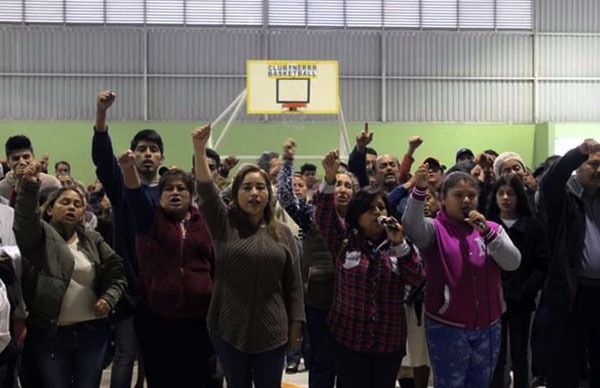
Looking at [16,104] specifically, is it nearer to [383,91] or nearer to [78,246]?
[383,91]

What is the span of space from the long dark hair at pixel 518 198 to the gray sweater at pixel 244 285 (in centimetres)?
196

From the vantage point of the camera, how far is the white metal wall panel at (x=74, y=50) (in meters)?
21.8

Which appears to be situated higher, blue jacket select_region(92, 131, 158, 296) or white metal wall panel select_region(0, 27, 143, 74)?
white metal wall panel select_region(0, 27, 143, 74)

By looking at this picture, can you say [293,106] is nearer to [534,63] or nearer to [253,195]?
[534,63]

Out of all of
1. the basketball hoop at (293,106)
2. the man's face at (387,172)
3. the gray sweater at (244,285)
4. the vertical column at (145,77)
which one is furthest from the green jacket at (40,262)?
the vertical column at (145,77)

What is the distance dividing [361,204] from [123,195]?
1553mm

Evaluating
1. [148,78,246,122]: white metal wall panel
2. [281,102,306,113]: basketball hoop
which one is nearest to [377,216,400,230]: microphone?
[281,102,306,113]: basketball hoop

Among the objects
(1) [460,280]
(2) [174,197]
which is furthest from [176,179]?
(1) [460,280]

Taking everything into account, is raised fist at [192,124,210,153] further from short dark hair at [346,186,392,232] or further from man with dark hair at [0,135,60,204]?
man with dark hair at [0,135,60,204]

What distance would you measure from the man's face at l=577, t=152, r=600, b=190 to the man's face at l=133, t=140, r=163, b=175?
2954mm

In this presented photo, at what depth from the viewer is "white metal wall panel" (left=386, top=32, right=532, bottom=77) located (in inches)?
886

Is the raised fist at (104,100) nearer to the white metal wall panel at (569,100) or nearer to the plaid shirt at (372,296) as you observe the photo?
the plaid shirt at (372,296)

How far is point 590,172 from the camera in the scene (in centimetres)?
585

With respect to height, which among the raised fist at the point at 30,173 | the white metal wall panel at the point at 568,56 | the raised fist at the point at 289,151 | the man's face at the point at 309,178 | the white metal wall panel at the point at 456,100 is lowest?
the man's face at the point at 309,178
